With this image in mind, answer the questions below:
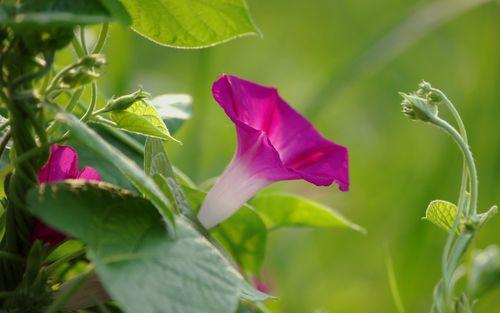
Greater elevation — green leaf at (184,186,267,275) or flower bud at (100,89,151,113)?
flower bud at (100,89,151,113)

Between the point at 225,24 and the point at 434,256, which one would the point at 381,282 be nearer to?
the point at 434,256

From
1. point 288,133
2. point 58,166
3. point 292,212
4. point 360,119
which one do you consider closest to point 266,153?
point 288,133

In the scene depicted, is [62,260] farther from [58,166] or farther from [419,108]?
[419,108]

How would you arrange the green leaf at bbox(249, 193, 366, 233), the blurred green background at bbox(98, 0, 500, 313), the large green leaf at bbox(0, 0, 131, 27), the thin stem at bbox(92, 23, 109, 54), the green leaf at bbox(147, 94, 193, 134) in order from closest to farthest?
the large green leaf at bbox(0, 0, 131, 27) < the thin stem at bbox(92, 23, 109, 54) < the green leaf at bbox(147, 94, 193, 134) < the green leaf at bbox(249, 193, 366, 233) < the blurred green background at bbox(98, 0, 500, 313)

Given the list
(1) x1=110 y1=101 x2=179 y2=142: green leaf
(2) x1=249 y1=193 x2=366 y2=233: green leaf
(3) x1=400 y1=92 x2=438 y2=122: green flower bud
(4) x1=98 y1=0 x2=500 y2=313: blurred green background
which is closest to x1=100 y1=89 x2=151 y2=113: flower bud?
(1) x1=110 y1=101 x2=179 y2=142: green leaf

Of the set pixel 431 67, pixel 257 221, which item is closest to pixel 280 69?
pixel 431 67

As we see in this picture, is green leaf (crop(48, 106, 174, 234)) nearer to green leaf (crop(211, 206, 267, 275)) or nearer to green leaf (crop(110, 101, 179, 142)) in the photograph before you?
green leaf (crop(110, 101, 179, 142))
